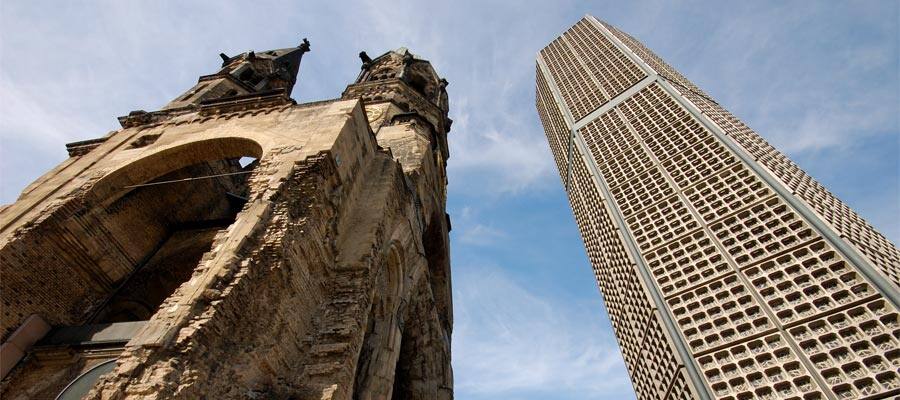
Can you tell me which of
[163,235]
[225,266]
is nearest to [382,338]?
[225,266]

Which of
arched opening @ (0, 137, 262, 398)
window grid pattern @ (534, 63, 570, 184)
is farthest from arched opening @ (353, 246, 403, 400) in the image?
window grid pattern @ (534, 63, 570, 184)

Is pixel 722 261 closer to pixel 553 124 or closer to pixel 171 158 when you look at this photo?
pixel 171 158

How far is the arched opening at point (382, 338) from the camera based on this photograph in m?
7.20

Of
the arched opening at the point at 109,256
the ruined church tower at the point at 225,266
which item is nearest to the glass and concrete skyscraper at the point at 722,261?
the ruined church tower at the point at 225,266

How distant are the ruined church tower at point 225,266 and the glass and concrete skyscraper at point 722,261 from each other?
15.6 feet

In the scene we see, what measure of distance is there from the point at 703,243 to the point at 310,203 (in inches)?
298

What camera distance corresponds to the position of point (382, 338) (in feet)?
26.2

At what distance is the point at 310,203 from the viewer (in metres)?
6.70

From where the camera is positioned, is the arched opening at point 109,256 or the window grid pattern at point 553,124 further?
the window grid pattern at point 553,124

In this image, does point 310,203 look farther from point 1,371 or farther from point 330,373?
point 1,371

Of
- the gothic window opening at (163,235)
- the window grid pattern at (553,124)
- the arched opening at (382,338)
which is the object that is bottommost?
the arched opening at (382,338)

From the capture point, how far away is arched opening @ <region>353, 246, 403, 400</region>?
23.6ft

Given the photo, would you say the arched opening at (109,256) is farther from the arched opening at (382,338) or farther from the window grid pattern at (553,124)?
the window grid pattern at (553,124)

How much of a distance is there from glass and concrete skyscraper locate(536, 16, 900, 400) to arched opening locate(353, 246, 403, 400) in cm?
488
